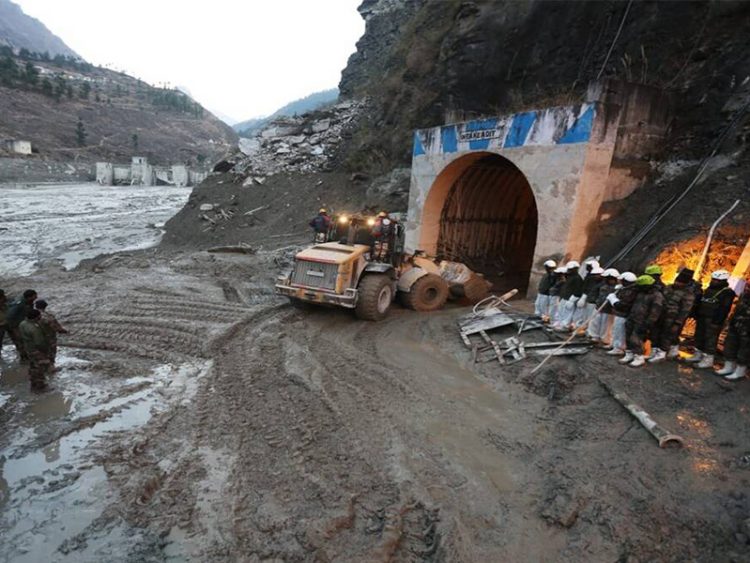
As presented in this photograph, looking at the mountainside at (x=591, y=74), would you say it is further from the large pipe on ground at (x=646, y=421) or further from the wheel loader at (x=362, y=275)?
the large pipe on ground at (x=646, y=421)

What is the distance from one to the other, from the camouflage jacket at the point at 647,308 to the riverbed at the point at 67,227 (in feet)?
56.2

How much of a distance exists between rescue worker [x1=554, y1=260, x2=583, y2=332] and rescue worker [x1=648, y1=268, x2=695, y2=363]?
155 centimetres

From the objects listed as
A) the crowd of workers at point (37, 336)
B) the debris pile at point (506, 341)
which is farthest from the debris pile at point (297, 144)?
the crowd of workers at point (37, 336)

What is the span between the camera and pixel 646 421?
5.54 m

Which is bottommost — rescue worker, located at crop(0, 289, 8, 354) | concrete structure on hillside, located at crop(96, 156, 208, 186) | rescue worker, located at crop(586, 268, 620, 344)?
rescue worker, located at crop(0, 289, 8, 354)

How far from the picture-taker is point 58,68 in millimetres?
139375

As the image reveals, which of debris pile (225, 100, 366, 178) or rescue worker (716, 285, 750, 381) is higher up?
debris pile (225, 100, 366, 178)

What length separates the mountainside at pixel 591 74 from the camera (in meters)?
10.2

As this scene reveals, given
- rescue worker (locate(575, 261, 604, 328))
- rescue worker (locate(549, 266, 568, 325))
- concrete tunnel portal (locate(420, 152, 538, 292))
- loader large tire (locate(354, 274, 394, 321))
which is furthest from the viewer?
concrete tunnel portal (locate(420, 152, 538, 292))

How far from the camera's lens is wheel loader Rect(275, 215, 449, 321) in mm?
9367

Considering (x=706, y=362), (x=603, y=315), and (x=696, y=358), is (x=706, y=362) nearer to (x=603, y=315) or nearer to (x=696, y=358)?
(x=696, y=358)

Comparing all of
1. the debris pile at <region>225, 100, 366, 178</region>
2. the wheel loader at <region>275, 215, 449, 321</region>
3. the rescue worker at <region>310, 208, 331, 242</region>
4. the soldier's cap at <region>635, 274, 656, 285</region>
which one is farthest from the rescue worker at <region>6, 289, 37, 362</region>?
the debris pile at <region>225, 100, 366, 178</region>

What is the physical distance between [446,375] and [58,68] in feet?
584

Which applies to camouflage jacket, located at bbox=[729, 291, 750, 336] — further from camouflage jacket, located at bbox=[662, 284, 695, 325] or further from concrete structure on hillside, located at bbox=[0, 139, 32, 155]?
concrete structure on hillside, located at bbox=[0, 139, 32, 155]
